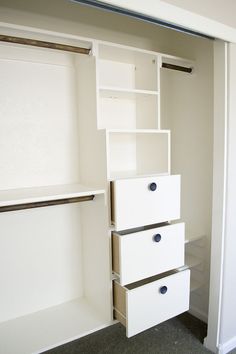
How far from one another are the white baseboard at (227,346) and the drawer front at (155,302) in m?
0.50

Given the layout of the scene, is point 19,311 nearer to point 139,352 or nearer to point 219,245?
point 139,352

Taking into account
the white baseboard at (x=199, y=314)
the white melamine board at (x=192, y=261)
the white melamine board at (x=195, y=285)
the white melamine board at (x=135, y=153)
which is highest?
the white melamine board at (x=135, y=153)

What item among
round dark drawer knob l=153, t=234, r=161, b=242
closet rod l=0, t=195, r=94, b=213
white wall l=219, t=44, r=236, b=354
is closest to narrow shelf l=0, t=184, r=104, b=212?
closet rod l=0, t=195, r=94, b=213

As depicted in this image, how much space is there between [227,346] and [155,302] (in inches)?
32.0

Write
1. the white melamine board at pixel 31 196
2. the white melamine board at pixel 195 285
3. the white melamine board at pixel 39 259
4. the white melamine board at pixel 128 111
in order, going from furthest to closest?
the white melamine board at pixel 195 285
the white melamine board at pixel 128 111
the white melamine board at pixel 39 259
the white melamine board at pixel 31 196

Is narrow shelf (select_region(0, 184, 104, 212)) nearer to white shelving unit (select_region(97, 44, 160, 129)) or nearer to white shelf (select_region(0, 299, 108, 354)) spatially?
white shelving unit (select_region(97, 44, 160, 129))

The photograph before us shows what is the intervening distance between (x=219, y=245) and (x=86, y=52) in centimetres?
143

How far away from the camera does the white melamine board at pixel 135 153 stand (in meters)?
1.90

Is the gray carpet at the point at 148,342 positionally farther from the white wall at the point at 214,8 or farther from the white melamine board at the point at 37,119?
the white wall at the point at 214,8

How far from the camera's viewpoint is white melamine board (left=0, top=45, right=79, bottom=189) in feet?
5.44

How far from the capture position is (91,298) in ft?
6.13

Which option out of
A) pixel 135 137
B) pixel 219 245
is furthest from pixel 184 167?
pixel 219 245

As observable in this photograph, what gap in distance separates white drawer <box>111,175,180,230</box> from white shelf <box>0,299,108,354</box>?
0.62 m

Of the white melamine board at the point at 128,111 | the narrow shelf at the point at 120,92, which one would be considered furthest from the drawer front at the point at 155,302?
the narrow shelf at the point at 120,92
